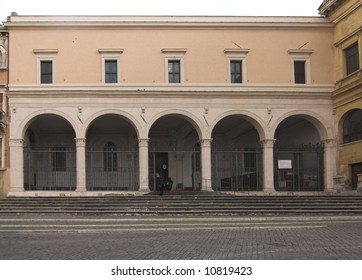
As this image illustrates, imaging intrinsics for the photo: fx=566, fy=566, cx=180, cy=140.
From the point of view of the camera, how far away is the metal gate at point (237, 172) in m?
35.1

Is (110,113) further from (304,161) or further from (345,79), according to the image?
(345,79)

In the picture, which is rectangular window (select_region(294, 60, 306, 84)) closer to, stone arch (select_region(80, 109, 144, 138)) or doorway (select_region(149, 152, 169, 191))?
stone arch (select_region(80, 109, 144, 138))

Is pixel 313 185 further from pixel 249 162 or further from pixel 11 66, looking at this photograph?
pixel 11 66

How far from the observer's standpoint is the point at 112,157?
37.3 metres

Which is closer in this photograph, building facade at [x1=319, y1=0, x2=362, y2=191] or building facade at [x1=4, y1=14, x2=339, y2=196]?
building facade at [x1=319, y1=0, x2=362, y2=191]

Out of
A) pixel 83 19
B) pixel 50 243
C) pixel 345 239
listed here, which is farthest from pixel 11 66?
pixel 345 239

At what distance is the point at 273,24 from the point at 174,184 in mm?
12868

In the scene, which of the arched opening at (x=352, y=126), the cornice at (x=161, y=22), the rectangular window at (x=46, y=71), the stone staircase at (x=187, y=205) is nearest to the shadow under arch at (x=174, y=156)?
the cornice at (x=161, y=22)

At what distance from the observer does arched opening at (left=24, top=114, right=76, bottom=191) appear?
3538 cm

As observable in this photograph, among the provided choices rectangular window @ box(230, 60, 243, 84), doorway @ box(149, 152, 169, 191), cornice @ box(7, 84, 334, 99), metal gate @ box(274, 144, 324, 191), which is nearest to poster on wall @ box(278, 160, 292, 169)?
metal gate @ box(274, 144, 324, 191)

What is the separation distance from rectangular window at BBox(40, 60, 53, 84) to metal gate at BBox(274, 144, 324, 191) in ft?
46.4

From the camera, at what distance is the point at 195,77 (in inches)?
1308

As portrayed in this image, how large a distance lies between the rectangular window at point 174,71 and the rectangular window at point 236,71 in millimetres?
3162

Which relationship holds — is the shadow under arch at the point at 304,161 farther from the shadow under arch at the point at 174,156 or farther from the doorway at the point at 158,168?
the doorway at the point at 158,168
